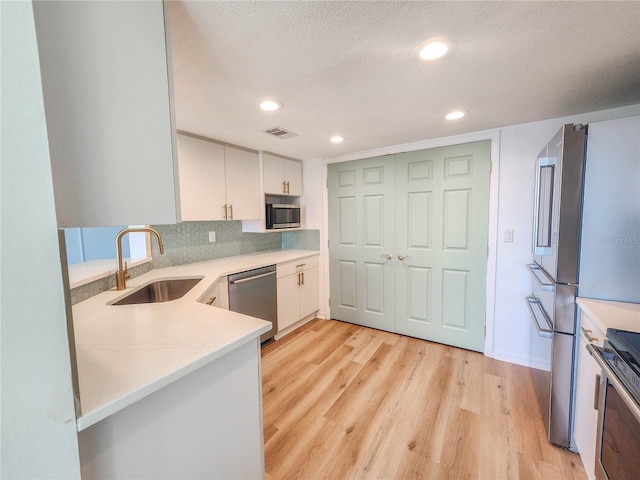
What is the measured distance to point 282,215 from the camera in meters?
3.16

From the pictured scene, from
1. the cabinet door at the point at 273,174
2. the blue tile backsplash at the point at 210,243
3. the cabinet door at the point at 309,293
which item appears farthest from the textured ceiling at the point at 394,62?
the cabinet door at the point at 309,293

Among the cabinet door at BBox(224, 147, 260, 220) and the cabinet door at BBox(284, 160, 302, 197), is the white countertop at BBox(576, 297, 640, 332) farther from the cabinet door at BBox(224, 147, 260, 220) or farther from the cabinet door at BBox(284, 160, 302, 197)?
the cabinet door at BBox(284, 160, 302, 197)

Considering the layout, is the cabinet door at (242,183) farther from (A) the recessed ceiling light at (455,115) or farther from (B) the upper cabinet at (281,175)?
(A) the recessed ceiling light at (455,115)

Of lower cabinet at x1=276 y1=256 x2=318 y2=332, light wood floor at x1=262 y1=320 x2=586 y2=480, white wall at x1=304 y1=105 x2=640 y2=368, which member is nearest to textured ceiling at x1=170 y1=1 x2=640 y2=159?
white wall at x1=304 y1=105 x2=640 y2=368

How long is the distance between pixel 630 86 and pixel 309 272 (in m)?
2.92

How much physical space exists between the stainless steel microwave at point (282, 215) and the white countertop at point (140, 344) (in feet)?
5.14

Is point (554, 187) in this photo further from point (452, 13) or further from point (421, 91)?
point (452, 13)

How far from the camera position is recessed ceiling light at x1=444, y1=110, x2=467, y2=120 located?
1953mm

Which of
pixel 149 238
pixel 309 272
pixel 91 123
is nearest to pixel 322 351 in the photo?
pixel 309 272

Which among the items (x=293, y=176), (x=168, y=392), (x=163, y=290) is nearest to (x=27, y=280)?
(x=168, y=392)

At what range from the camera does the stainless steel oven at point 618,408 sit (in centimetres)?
83

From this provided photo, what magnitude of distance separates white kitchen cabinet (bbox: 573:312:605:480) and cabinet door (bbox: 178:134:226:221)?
2.69 meters

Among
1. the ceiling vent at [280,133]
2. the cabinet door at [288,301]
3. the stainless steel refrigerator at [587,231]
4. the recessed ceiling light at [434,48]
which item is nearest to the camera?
the recessed ceiling light at [434,48]

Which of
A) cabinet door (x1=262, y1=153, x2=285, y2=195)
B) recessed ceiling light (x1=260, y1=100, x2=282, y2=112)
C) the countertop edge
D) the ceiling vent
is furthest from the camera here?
cabinet door (x1=262, y1=153, x2=285, y2=195)
